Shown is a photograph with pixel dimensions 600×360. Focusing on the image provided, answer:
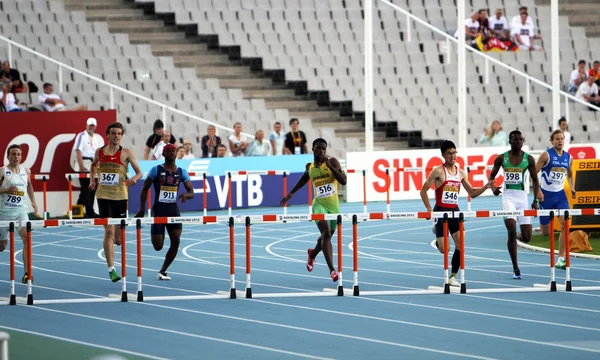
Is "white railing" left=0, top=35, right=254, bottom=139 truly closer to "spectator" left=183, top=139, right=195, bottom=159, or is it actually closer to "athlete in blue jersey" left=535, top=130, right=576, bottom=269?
"spectator" left=183, top=139, right=195, bottom=159

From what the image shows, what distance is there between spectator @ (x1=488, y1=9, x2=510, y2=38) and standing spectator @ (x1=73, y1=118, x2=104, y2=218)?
14.5 m

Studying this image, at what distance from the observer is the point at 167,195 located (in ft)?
48.0

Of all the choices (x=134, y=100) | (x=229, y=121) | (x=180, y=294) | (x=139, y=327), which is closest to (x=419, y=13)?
(x=229, y=121)

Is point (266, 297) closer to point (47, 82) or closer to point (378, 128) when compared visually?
point (47, 82)

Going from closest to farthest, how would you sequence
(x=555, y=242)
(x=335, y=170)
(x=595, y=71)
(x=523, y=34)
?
(x=335, y=170) → (x=555, y=242) → (x=595, y=71) → (x=523, y=34)

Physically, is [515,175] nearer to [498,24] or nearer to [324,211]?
[324,211]

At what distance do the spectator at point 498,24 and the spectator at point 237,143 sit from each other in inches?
412

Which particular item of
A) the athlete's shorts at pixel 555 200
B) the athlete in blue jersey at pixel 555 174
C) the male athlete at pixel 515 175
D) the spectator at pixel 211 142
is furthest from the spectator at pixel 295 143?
the male athlete at pixel 515 175

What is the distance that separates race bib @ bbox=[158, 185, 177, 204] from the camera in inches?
575

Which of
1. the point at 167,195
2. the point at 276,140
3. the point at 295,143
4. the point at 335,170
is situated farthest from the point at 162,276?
the point at 276,140

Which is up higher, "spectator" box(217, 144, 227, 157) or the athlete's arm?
"spectator" box(217, 144, 227, 157)

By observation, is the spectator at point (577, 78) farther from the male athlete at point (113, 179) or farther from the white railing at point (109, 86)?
the male athlete at point (113, 179)

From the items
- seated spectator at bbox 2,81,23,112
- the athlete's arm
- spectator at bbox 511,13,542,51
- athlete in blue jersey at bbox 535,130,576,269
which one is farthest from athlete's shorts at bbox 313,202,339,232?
spectator at bbox 511,13,542,51

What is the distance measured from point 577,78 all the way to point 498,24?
119 inches
